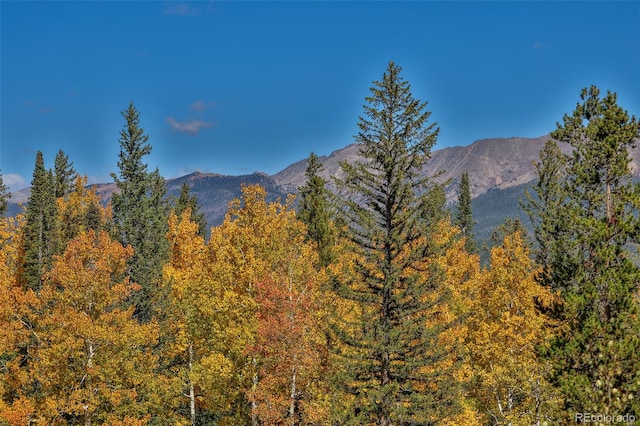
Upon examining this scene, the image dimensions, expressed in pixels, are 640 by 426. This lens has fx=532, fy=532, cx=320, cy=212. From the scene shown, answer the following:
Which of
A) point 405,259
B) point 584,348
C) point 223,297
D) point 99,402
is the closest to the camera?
point 584,348

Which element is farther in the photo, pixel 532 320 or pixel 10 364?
pixel 10 364

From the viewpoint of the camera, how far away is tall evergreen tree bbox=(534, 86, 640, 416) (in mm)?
15688

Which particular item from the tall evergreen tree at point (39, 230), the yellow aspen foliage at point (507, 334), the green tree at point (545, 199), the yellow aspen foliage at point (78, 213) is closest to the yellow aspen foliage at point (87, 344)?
the yellow aspen foliage at point (507, 334)

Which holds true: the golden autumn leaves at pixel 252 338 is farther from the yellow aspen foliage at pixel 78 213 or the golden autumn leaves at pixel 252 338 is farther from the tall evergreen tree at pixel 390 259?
the yellow aspen foliage at pixel 78 213

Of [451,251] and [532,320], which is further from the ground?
[451,251]

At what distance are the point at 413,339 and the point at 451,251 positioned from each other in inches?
708

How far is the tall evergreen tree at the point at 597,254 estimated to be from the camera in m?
15.7

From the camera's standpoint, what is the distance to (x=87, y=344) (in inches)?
1041

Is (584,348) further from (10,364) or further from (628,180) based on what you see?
(10,364)

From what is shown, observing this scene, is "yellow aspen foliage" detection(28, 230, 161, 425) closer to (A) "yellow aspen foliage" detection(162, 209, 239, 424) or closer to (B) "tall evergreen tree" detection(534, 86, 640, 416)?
(A) "yellow aspen foliage" detection(162, 209, 239, 424)

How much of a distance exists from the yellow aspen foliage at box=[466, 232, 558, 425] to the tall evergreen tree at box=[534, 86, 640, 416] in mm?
8663

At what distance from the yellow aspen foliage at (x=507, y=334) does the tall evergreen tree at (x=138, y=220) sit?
24619 millimetres

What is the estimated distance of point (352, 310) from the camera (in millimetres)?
27875

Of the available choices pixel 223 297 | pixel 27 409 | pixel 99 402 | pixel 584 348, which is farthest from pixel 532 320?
pixel 27 409
